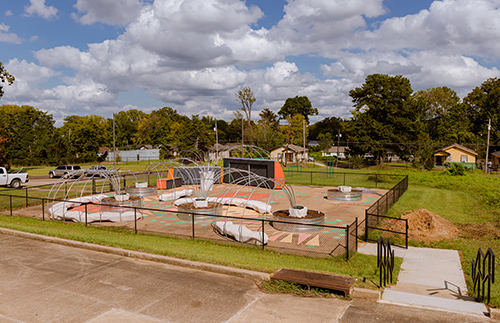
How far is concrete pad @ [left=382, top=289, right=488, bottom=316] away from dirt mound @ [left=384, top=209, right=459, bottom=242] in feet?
24.3

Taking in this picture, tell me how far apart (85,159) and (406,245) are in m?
81.1

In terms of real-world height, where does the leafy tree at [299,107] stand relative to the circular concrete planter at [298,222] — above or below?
above

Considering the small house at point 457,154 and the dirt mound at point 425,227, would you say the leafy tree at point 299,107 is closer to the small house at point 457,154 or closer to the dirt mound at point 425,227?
the small house at point 457,154

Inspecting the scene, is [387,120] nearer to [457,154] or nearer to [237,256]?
[457,154]

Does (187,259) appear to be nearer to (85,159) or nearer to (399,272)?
(399,272)

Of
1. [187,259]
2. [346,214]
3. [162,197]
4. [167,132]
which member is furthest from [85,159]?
[187,259]

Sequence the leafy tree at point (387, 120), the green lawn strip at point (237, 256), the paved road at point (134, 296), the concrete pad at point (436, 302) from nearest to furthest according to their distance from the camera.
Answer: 1. the paved road at point (134, 296)
2. the concrete pad at point (436, 302)
3. the green lawn strip at point (237, 256)
4. the leafy tree at point (387, 120)

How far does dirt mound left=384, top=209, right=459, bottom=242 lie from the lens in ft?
50.1

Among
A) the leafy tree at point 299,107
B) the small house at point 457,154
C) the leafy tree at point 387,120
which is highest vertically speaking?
the leafy tree at point 299,107

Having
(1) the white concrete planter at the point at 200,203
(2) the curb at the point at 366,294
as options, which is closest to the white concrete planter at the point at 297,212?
(1) the white concrete planter at the point at 200,203

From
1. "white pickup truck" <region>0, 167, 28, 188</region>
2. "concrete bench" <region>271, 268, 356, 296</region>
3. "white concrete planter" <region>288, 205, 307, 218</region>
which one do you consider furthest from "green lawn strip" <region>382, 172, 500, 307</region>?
"white pickup truck" <region>0, 167, 28, 188</region>

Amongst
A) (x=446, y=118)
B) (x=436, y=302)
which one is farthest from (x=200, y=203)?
(x=446, y=118)

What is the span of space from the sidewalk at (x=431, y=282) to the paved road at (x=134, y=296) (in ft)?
5.52

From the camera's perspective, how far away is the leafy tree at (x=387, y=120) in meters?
60.2
